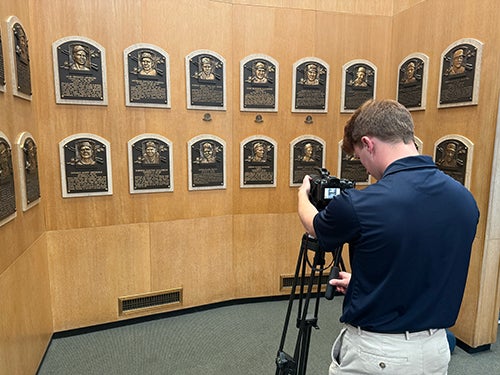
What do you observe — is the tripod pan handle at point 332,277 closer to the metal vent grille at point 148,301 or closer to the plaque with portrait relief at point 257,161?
the plaque with portrait relief at point 257,161

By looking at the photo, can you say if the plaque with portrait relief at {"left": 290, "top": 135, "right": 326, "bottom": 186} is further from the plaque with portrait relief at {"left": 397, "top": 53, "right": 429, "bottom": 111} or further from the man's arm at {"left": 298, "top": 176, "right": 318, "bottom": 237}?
the man's arm at {"left": 298, "top": 176, "right": 318, "bottom": 237}

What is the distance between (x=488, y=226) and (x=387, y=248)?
1.93 metres

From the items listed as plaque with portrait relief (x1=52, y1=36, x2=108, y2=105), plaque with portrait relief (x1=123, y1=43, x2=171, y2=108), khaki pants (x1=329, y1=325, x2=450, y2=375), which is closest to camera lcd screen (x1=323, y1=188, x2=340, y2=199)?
khaki pants (x1=329, y1=325, x2=450, y2=375)

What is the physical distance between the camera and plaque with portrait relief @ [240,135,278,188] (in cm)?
311

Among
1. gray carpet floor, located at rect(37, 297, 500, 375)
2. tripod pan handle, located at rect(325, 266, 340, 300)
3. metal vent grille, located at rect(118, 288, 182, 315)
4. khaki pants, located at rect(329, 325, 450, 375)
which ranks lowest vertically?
gray carpet floor, located at rect(37, 297, 500, 375)

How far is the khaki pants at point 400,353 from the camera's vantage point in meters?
1.08

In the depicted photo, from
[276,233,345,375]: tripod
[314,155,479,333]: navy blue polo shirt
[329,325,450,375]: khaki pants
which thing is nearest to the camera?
[314,155,479,333]: navy blue polo shirt

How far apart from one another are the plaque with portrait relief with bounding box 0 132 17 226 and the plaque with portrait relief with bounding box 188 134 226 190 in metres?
1.34

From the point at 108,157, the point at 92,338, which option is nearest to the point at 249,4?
the point at 108,157

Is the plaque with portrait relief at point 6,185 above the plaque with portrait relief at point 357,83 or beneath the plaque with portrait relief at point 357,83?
beneath

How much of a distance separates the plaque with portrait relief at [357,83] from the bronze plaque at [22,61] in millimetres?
2543

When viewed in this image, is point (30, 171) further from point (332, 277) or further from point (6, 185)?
point (332, 277)

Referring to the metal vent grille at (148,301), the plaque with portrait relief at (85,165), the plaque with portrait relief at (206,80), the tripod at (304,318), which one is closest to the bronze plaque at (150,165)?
the plaque with portrait relief at (85,165)

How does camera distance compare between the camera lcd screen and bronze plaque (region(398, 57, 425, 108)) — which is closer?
the camera lcd screen
